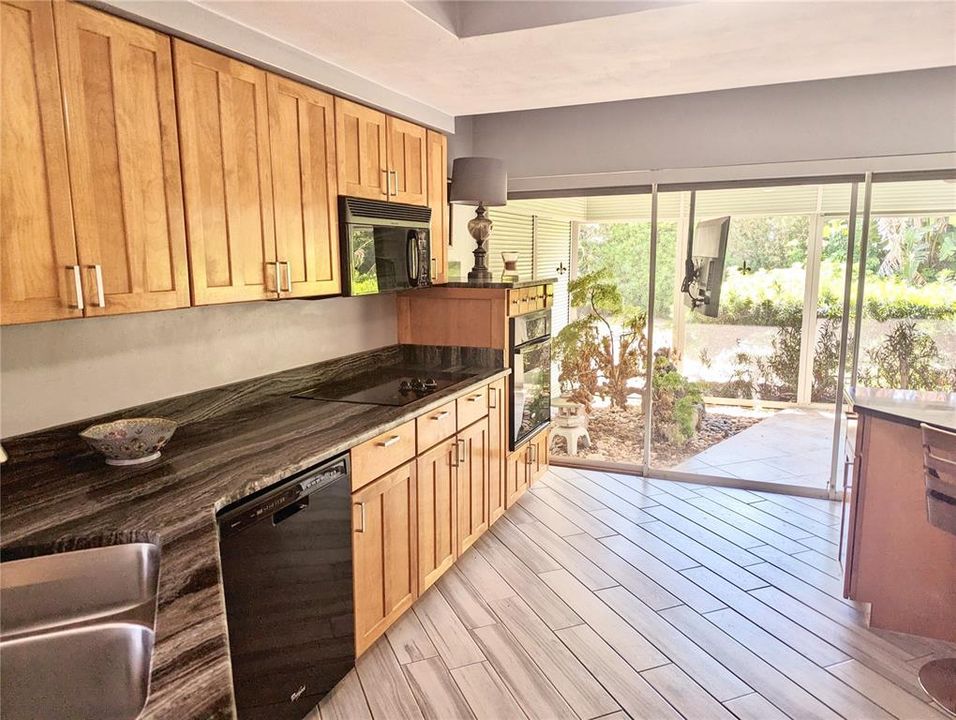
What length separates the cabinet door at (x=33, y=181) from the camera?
1.50m

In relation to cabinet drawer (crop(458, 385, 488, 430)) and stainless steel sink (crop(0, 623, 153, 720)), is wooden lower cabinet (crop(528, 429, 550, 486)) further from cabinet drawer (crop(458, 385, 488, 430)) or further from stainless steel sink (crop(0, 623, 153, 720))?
stainless steel sink (crop(0, 623, 153, 720))

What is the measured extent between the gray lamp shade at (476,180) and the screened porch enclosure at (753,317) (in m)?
1.00

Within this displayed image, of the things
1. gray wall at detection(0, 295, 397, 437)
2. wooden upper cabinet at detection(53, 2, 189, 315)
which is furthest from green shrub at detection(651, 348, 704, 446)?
wooden upper cabinet at detection(53, 2, 189, 315)

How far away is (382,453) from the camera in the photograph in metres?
2.40

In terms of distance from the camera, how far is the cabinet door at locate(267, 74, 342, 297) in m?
2.38

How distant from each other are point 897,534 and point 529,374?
2.06 meters

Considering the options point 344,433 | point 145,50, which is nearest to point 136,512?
point 344,433

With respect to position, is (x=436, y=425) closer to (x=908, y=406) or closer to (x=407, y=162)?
(x=407, y=162)

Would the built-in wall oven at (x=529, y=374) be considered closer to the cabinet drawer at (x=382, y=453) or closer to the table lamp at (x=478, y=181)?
the table lamp at (x=478, y=181)

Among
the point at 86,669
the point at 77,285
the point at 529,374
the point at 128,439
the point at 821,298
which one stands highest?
the point at 77,285

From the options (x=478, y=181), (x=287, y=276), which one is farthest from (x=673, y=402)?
(x=287, y=276)

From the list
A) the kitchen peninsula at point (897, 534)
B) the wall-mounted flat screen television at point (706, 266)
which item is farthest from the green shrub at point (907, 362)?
the kitchen peninsula at point (897, 534)

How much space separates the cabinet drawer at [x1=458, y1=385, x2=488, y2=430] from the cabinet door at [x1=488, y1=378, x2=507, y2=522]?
82 mm

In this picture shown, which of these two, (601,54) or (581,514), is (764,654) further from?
(601,54)
